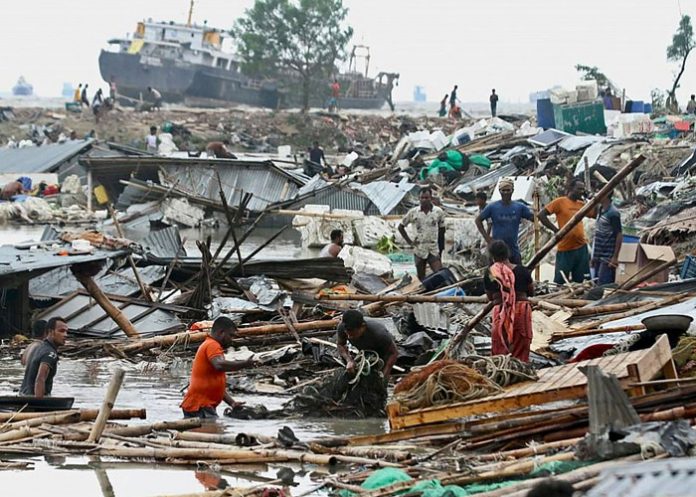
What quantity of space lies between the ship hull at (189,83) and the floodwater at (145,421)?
58.8 m

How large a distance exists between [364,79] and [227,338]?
210ft

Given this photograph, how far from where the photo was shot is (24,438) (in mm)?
9031

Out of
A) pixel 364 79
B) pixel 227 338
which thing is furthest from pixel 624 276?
pixel 364 79

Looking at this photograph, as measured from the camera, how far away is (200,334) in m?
13.8

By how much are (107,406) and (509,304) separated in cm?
350

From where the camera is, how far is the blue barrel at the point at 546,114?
35875 mm

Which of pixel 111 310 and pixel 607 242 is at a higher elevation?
pixel 607 242

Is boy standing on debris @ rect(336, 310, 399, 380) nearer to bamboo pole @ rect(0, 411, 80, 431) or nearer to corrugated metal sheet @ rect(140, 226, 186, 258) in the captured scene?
bamboo pole @ rect(0, 411, 80, 431)

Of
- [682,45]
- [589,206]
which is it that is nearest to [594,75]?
[682,45]

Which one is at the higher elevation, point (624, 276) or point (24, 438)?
point (624, 276)

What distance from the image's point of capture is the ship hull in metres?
72.2

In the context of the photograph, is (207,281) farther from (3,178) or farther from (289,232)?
(3,178)

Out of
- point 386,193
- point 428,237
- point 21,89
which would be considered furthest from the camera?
point 21,89

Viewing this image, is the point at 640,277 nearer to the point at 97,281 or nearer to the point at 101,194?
the point at 97,281
